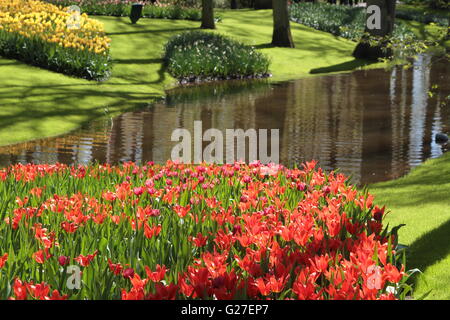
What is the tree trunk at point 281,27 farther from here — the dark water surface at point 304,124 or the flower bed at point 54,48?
the flower bed at point 54,48

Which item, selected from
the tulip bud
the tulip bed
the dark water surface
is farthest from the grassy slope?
the tulip bud

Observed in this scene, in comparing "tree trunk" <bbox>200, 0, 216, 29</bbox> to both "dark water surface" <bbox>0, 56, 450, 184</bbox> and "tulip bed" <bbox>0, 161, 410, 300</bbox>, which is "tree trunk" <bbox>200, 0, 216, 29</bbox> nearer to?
"dark water surface" <bbox>0, 56, 450, 184</bbox>

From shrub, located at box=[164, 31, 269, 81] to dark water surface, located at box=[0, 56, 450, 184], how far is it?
117 centimetres

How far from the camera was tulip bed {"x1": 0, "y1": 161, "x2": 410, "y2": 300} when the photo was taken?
160 inches

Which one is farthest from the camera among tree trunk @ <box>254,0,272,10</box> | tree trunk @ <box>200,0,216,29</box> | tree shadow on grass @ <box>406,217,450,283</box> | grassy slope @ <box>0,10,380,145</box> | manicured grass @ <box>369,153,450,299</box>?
tree trunk @ <box>254,0,272,10</box>

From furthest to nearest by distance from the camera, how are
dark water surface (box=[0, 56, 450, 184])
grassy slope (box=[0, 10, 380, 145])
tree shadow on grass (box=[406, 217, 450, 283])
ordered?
grassy slope (box=[0, 10, 380, 145])
dark water surface (box=[0, 56, 450, 184])
tree shadow on grass (box=[406, 217, 450, 283])

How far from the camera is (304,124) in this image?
1700 cm

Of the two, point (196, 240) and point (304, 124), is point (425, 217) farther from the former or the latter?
point (304, 124)

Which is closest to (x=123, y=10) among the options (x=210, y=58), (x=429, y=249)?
(x=210, y=58)

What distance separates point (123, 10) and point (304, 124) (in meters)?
19.4

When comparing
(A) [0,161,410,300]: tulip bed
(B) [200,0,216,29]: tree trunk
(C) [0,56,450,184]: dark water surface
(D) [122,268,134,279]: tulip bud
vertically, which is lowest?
(C) [0,56,450,184]: dark water surface

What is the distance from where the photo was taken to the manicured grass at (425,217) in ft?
22.0
